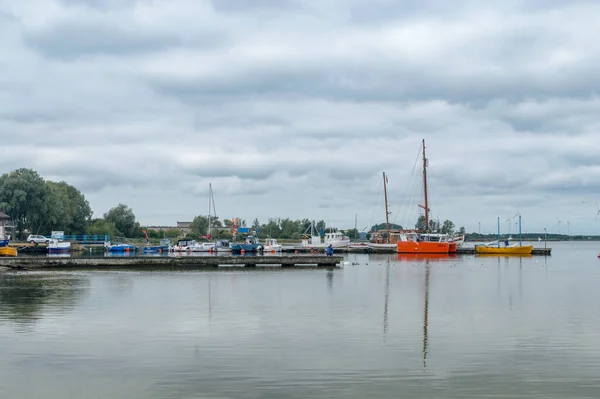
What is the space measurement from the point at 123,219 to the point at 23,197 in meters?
56.6

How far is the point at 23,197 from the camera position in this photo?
139750 millimetres

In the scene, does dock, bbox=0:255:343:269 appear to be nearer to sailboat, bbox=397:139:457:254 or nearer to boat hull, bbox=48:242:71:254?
sailboat, bbox=397:139:457:254

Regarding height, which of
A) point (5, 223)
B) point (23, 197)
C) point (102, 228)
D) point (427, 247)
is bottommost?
point (427, 247)

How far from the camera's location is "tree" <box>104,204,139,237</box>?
19512 cm

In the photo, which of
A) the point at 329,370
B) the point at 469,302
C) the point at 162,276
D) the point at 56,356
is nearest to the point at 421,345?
the point at 329,370

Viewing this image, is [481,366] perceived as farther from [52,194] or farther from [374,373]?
[52,194]

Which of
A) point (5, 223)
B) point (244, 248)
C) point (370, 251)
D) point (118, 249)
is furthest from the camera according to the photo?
point (5, 223)

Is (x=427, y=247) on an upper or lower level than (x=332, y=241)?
lower

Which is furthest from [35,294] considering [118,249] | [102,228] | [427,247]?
[102,228]

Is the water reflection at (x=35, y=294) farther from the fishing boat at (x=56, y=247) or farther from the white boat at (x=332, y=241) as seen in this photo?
the white boat at (x=332, y=241)

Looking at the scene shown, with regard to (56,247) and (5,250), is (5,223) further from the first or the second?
(5,250)

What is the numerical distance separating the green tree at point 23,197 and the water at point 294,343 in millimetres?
101774

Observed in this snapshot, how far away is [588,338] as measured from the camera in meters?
26.2

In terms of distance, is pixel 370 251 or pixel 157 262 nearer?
pixel 157 262
